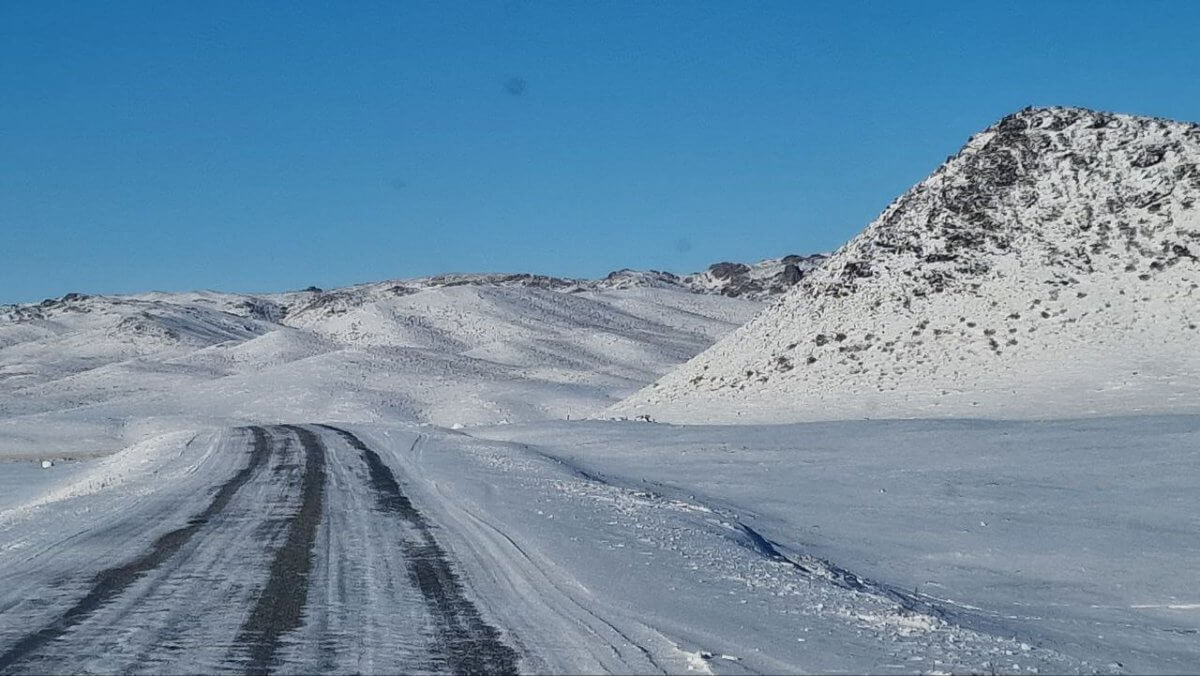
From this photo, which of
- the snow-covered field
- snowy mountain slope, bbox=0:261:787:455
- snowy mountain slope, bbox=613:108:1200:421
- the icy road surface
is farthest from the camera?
snowy mountain slope, bbox=0:261:787:455

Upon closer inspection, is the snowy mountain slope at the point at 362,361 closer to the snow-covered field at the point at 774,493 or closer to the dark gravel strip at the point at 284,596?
the snow-covered field at the point at 774,493

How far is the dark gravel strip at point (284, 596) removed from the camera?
765 centimetres

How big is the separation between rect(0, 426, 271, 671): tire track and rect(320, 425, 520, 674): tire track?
2.70 metres

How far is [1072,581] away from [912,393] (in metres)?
24.0

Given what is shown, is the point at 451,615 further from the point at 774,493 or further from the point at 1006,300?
the point at 1006,300

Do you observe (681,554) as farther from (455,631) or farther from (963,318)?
(963,318)

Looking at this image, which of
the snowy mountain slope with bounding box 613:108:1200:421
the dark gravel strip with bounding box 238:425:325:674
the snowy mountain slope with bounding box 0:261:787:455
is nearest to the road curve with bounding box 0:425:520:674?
the dark gravel strip with bounding box 238:425:325:674

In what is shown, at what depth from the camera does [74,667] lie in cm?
711

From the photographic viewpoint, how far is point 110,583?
10.1 m

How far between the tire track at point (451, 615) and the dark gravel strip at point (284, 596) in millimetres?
1088

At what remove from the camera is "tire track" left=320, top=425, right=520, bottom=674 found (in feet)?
23.8

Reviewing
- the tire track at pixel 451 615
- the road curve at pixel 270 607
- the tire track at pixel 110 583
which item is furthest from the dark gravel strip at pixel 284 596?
the tire track at pixel 110 583

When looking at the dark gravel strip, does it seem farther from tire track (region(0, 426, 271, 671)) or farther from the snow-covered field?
tire track (region(0, 426, 271, 671))

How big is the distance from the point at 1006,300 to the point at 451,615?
114ft
